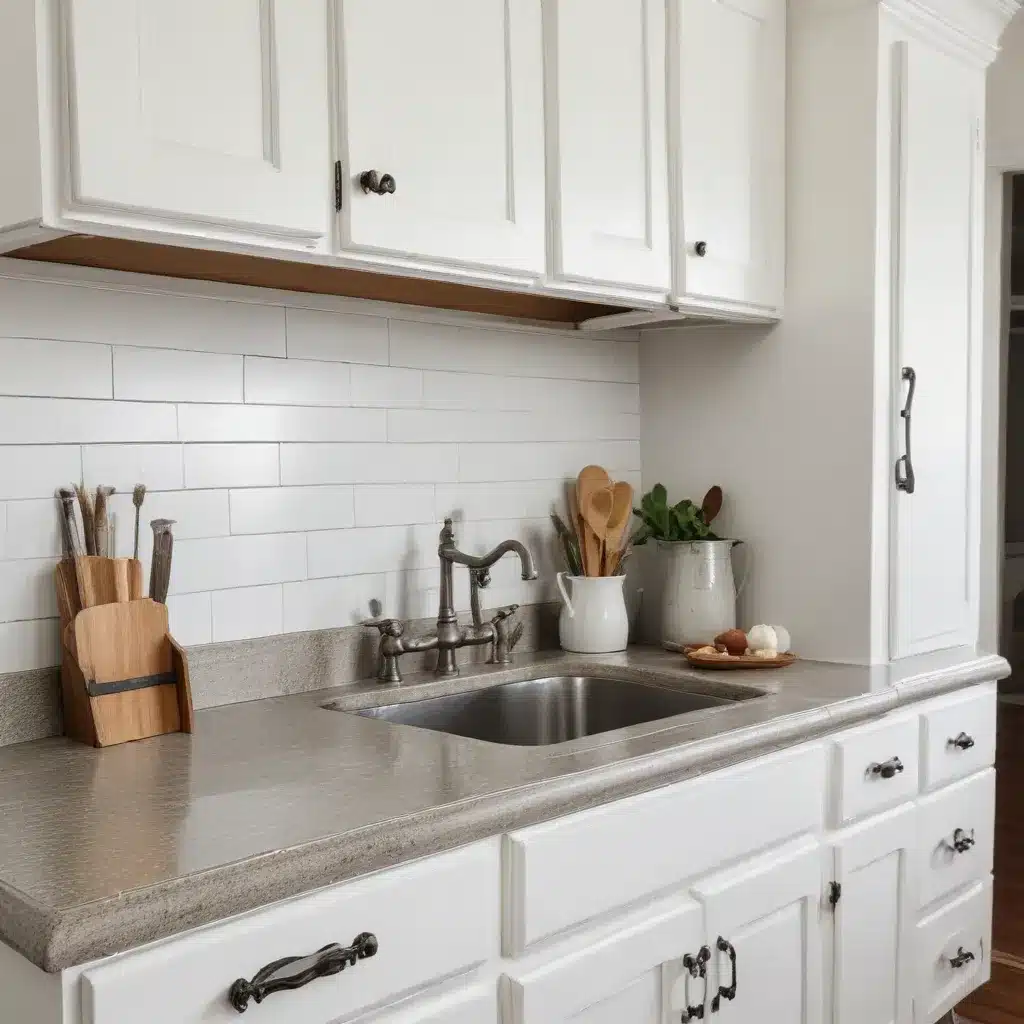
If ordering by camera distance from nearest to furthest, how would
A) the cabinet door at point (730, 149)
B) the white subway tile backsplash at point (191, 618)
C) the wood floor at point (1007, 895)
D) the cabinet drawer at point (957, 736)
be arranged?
the white subway tile backsplash at point (191, 618) → the cabinet door at point (730, 149) → the cabinet drawer at point (957, 736) → the wood floor at point (1007, 895)

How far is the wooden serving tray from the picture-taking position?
236 cm

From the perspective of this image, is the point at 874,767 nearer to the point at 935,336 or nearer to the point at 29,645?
the point at 935,336

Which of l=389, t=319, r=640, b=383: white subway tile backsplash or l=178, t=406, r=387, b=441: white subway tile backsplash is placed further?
l=389, t=319, r=640, b=383: white subway tile backsplash

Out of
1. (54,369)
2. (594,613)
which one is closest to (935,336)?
(594,613)

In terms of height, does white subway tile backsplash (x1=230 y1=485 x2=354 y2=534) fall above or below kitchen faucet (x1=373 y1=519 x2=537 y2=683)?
above

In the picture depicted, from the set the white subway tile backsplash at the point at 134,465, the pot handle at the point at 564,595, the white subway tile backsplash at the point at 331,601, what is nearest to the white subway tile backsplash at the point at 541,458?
the pot handle at the point at 564,595

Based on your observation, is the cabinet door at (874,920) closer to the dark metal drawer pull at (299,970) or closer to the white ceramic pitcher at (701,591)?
the white ceramic pitcher at (701,591)

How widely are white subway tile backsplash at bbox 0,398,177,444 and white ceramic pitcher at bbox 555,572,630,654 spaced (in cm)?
93

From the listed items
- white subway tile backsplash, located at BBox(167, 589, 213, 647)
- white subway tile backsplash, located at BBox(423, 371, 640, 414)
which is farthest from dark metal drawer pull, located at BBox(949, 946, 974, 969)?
white subway tile backsplash, located at BBox(167, 589, 213, 647)

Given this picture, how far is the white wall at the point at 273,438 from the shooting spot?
1.79 metres

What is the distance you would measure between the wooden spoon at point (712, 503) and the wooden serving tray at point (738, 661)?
15.1 inches

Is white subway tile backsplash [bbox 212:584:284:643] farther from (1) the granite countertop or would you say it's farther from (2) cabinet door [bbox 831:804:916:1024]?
(2) cabinet door [bbox 831:804:916:1024]

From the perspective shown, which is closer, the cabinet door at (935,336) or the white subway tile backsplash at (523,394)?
the white subway tile backsplash at (523,394)

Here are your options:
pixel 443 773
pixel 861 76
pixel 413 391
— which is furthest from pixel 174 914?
pixel 861 76
